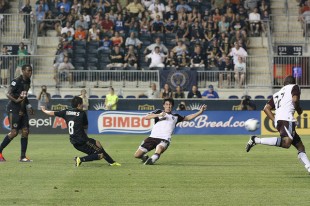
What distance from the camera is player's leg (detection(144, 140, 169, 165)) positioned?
62.2 ft

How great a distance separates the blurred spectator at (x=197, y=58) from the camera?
38.7 metres

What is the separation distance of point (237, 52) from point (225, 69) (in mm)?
1198

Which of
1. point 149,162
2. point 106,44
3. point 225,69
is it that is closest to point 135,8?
point 106,44

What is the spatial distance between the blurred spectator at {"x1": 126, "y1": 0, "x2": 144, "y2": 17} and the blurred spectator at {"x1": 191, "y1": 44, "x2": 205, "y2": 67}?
13.9ft

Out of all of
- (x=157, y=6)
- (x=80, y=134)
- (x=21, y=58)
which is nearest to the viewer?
(x=80, y=134)

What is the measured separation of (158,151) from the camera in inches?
756

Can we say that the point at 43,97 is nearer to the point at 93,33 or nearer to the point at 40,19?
the point at 93,33

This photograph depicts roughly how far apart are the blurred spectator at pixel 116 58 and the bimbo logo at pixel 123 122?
14.0ft

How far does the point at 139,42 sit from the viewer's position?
39406 millimetres

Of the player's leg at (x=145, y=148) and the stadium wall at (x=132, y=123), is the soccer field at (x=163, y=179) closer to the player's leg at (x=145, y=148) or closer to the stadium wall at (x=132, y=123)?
the player's leg at (x=145, y=148)

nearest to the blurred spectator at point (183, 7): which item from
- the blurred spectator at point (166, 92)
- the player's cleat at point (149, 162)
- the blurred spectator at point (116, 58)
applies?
the blurred spectator at point (116, 58)

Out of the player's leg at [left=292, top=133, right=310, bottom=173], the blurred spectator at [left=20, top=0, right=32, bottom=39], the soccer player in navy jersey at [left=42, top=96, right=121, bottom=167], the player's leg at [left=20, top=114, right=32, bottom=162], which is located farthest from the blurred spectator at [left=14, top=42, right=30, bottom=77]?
the player's leg at [left=292, top=133, right=310, bottom=173]

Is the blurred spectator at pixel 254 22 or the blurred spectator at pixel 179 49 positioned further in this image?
the blurred spectator at pixel 254 22

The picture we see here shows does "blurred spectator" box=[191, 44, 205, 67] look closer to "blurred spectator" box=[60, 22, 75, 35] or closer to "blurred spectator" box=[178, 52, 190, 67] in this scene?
"blurred spectator" box=[178, 52, 190, 67]
